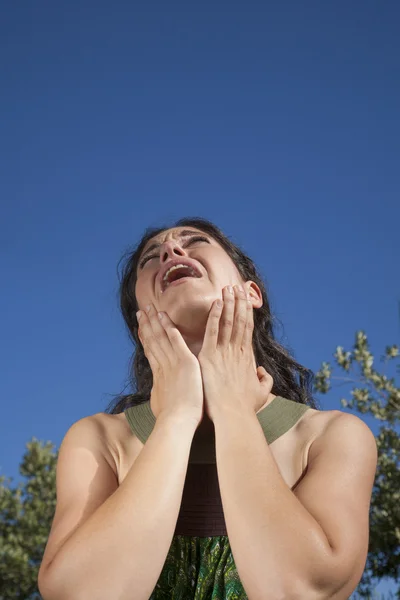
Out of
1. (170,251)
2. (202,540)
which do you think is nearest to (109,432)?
(202,540)

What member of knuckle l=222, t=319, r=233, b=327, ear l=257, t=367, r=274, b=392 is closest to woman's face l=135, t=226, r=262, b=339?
knuckle l=222, t=319, r=233, b=327

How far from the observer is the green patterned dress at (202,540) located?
243cm

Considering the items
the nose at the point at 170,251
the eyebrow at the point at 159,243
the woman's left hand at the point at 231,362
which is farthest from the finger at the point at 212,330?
the eyebrow at the point at 159,243

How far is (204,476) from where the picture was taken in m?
2.60

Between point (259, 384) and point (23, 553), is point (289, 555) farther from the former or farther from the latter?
point (23, 553)

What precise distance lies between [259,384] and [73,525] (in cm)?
84

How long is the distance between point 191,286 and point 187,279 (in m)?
0.04

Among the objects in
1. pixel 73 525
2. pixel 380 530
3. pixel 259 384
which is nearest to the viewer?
pixel 73 525

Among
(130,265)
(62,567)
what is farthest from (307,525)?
(130,265)

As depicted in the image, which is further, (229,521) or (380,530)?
(380,530)

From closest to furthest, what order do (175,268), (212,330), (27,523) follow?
(212,330), (175,268), (27,523)

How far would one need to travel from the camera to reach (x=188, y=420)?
236 cm

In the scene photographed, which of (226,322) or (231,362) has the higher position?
(226,322)

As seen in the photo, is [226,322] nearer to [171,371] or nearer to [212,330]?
[212,330]
